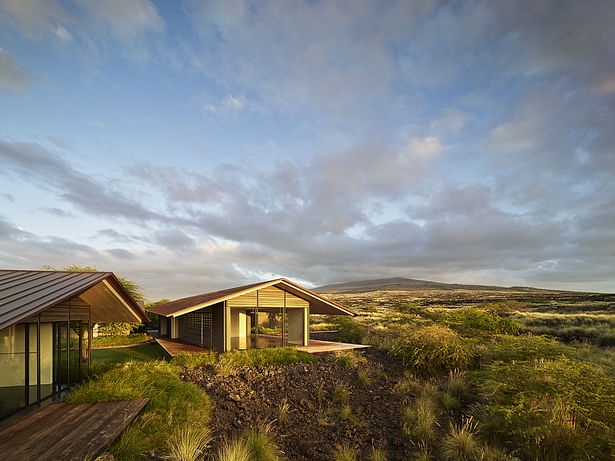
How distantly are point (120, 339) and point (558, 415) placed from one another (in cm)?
2708

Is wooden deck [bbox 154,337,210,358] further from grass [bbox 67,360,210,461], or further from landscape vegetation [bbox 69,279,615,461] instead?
grass [bbox 67,360,210,461]

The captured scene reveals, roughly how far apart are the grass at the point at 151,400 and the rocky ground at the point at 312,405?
669 mm

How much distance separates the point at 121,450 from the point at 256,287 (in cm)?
1119

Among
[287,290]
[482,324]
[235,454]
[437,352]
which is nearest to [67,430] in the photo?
[235,454]

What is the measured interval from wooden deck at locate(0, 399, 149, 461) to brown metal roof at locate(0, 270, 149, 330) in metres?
2.09

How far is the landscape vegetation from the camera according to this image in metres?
6.61

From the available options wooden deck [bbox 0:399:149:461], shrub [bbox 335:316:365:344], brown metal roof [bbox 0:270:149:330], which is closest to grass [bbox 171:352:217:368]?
brown metal roof [bbox 0:270:149:330]

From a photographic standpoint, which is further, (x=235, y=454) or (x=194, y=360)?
(x=194, y=360)

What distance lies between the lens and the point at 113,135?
43.8 feet

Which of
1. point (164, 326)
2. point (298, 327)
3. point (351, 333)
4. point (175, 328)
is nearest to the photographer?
point (298, 327)

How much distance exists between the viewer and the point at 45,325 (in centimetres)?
873

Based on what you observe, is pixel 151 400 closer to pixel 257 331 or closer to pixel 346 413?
pixel 346 413

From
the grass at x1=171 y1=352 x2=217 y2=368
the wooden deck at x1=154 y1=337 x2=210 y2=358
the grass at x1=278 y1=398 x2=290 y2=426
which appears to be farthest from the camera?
the wooden deck at x1=154 y1=337 x2=210 y2=358

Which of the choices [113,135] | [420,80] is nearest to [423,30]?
[420,80]
